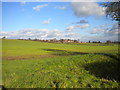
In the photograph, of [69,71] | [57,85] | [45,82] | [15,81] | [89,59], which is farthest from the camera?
[89,59]

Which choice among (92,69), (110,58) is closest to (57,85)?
(92,69)

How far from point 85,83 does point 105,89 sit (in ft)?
4.79

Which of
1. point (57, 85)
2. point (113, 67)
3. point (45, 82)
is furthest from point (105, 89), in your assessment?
point (113, 67)

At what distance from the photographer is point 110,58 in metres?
15.3

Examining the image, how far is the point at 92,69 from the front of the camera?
40.8 feet

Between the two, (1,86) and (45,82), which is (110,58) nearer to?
(45,82)

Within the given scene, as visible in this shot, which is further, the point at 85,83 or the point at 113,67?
the point at 113,67

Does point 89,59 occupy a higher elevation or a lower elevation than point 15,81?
higher

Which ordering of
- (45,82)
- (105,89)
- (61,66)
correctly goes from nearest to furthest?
1. (105,89)
2. (45,82)
3. (61,66)

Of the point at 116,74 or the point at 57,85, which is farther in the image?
the point at 116,74

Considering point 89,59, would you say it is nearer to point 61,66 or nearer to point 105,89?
point 61,66

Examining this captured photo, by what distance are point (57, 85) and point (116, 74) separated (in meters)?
6.16

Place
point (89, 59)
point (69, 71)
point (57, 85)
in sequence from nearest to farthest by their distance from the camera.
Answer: point (57, 85), point (69, 71), point (89, 59)

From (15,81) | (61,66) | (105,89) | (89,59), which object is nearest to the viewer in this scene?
(105,89)
